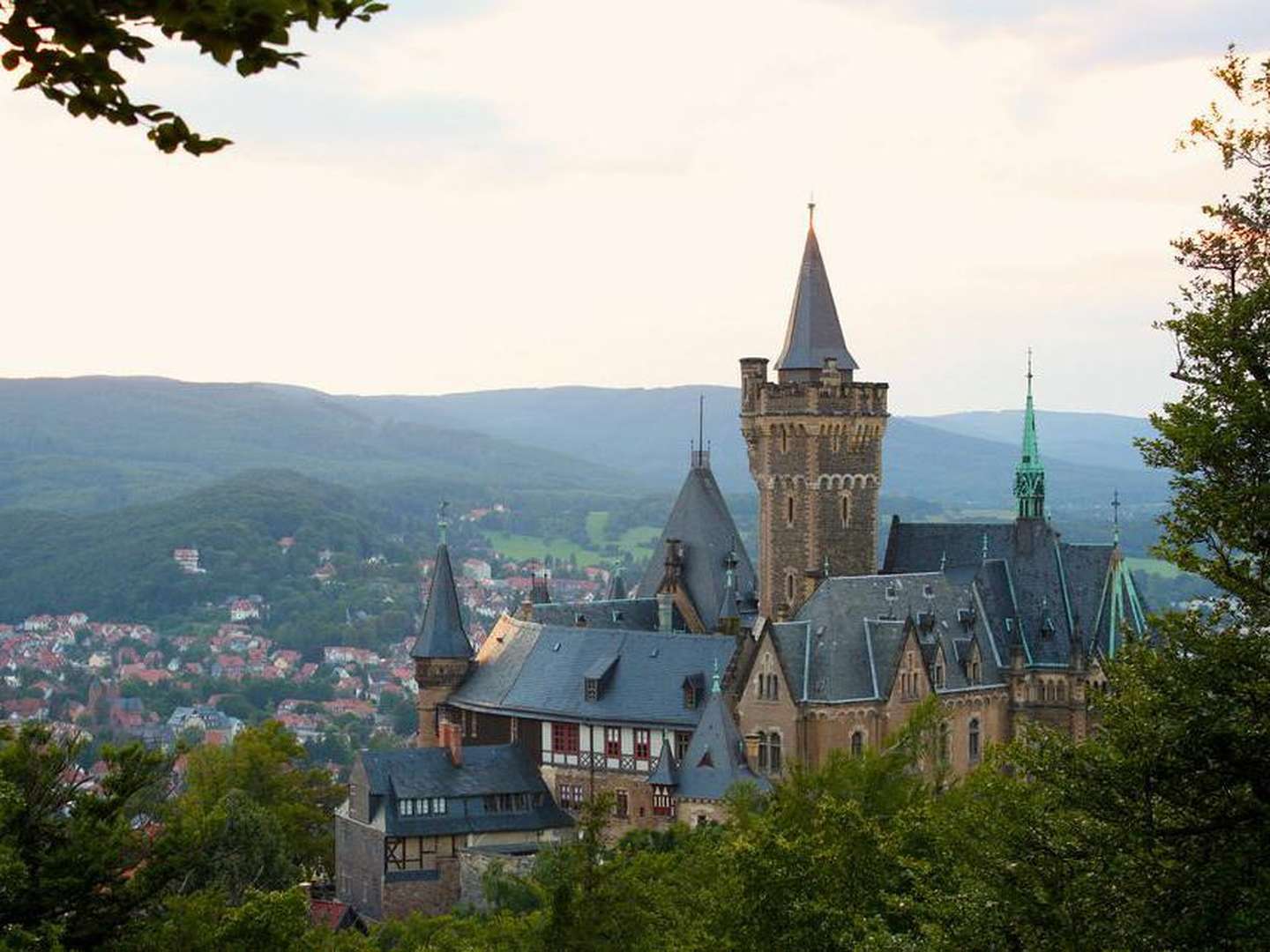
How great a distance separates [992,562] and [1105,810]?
2349 inches

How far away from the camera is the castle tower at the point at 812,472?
8262 cm

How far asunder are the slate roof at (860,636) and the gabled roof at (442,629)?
51.4ft

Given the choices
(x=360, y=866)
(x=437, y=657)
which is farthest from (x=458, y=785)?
(x=437, y=657)

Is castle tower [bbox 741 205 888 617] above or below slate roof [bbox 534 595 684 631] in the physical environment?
above

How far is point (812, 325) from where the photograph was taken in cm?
8575

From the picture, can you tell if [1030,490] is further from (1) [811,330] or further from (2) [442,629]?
(2) [442,629]

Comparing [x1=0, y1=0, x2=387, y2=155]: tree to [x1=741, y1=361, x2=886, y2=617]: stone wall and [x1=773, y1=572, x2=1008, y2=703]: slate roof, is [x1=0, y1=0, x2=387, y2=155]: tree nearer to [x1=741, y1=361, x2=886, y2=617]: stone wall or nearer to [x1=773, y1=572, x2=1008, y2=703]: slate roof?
[x1=773, y1=572, x2=1008, y2=703]: slate roof

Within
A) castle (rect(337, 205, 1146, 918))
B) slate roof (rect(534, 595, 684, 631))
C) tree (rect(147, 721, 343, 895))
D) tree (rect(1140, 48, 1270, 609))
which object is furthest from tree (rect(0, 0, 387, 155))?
slate roof (rect(534, 595, 684, 631))

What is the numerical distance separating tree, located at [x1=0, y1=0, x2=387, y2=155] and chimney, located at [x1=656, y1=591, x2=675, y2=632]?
253 ft

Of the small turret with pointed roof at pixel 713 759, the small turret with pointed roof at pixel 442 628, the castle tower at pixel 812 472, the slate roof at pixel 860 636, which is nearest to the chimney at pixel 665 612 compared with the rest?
the castle tower at pixel 812 472

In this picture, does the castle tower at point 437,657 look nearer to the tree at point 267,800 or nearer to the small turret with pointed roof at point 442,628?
the small turret with pointed roof at point 442,628

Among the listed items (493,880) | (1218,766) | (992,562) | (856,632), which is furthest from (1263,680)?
(992,562)

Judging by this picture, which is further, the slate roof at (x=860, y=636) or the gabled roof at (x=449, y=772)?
the gabled roof at (x=449, y=772)

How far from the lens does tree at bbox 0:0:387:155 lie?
980 cm
